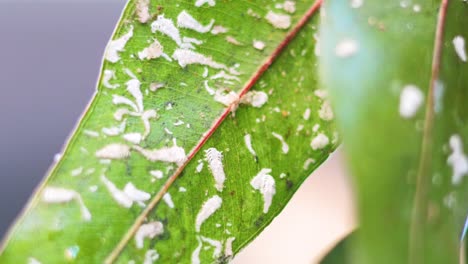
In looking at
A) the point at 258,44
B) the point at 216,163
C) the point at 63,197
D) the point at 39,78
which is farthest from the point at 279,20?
the point at 39,78

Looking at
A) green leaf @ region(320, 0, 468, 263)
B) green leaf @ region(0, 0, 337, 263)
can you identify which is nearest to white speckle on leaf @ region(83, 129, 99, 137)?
green leaf @ region(0, 0, 337, 263)

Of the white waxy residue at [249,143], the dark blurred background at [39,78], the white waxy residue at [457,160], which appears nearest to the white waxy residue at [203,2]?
the white waxy residue at [249,143]

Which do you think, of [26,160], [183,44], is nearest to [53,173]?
[183,44]

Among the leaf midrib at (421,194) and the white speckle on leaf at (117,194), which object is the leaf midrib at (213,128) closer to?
the white speckle on leaf at (117,194)

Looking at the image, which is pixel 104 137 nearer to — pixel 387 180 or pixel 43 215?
pixel 43 215

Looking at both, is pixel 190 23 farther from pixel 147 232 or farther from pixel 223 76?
pixel 147 232

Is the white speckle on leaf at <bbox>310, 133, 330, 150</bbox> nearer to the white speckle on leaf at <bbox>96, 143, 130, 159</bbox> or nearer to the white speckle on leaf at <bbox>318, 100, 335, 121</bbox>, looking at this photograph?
the white speckle on leaf at <bbox>318, 100, 335, 121</bbox>
